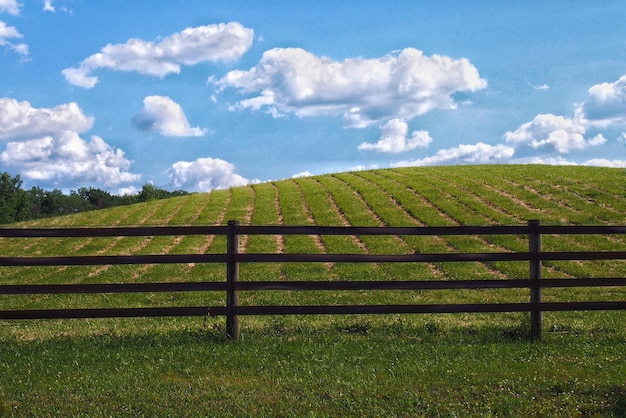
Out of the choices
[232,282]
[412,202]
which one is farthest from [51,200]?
[232,282]

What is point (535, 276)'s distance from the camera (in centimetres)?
1088

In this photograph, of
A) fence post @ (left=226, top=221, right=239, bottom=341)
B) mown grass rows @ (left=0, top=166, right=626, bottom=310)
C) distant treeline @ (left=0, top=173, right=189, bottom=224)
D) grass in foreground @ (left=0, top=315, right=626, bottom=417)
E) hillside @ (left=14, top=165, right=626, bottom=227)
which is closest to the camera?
grass in foreground @ (left=0, top=315, right=626, bottom=417)

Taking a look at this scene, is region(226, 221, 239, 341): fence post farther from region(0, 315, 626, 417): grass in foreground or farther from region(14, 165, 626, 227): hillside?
region(14, 165, 626, 227): hillside

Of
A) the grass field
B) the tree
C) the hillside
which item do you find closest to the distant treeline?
the tree

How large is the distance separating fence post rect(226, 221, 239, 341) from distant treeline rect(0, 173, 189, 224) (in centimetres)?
6766

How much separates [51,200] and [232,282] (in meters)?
142

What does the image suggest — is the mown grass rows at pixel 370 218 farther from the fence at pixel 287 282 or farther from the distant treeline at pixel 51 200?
the distant treeline at pixel 51 200

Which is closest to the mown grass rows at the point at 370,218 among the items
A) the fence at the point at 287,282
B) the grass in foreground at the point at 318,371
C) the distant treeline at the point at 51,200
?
the fence at the point at 287,282

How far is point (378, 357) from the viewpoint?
920 centimetres

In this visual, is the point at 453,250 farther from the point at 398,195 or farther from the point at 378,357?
the point at 378,357

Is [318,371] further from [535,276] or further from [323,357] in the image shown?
[535,276]

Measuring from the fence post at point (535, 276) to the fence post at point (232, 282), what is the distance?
5.19 metres

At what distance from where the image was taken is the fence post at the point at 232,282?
10460mm

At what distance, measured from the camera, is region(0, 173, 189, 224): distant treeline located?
91.6 m
